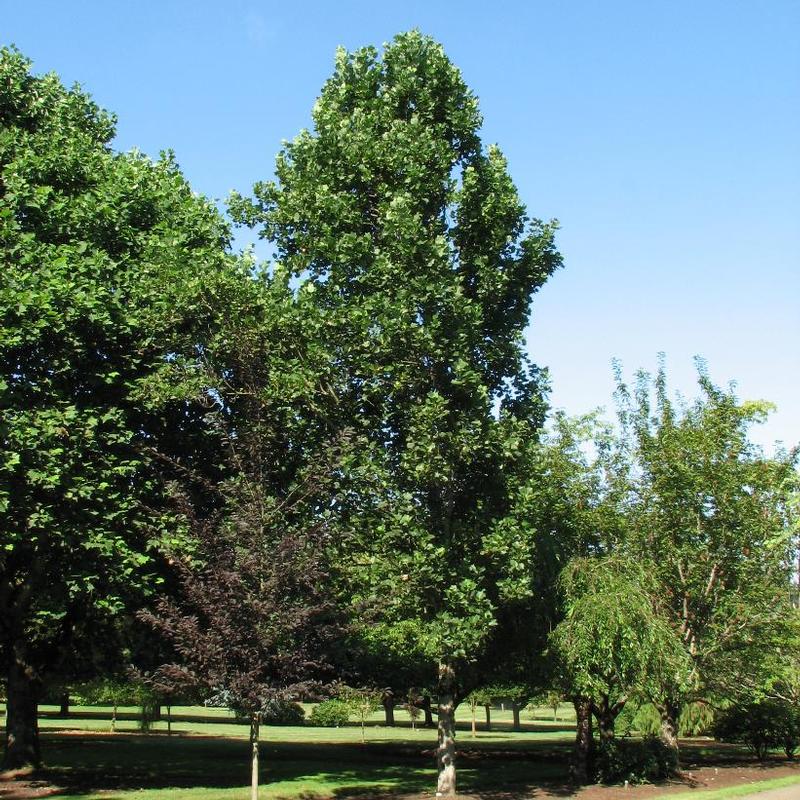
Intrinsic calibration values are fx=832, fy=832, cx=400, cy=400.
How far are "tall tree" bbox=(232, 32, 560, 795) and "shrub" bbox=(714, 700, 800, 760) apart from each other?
16217mm

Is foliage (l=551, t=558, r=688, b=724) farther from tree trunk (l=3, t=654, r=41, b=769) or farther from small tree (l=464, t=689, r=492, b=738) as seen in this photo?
small tree (l=464, t=689, r=492, b=738)

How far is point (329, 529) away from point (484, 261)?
7489mm

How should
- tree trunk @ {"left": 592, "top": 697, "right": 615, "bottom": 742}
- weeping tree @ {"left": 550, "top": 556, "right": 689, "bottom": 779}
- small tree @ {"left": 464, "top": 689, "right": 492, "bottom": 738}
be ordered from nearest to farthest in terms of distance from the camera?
weeping tree @ {"left": 550, "top": 556, "right": 689, "bottom": 779}, tree trunk @ {"left": 592, "top": 697, "right": 615, "bottom": 742}, small tree @ {"left": 464, "top": 689, "right": 492, "bottom": 738}

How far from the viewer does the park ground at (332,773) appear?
18625mm

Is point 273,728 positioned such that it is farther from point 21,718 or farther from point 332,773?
point 21,718

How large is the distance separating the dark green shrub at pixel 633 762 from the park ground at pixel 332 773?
22.0 inches

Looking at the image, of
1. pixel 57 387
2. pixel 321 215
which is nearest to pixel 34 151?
pixel 57 387

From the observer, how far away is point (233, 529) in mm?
14531

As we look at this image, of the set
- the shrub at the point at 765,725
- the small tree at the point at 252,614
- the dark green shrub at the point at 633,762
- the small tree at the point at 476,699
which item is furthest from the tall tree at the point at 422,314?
the small tree at the point at 476,699

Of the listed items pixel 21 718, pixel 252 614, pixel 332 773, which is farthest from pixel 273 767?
pixel 252 614

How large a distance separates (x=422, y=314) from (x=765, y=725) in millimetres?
22736

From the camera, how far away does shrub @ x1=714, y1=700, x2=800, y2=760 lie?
98.1 ft

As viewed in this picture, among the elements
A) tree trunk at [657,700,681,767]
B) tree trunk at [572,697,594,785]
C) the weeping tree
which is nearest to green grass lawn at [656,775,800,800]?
the weeping tree

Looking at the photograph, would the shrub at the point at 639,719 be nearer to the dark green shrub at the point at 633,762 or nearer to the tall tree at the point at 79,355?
the dark green shrub at the point at 633,762
